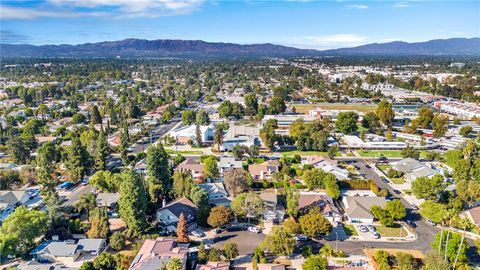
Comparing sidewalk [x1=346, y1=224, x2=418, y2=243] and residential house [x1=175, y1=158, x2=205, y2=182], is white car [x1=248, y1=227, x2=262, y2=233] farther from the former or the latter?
Result: residential house [x1=175, y1=158, x2=205, y2=182]

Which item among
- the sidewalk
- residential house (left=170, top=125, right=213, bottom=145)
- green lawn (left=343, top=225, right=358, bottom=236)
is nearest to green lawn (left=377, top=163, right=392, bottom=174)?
the sidewalk

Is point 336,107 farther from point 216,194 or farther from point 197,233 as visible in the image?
point 197,233

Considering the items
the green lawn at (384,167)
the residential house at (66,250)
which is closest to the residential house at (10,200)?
the residential house at (66,250)

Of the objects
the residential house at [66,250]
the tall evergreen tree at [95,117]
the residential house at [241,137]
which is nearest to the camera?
the residential house at [66,250]

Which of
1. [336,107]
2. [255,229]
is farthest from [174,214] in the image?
[336,107]

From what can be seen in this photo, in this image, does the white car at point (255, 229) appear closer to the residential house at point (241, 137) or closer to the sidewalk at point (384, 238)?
the sidewalk at point (384, 238)

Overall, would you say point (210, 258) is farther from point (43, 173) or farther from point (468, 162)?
point (468, 162)
